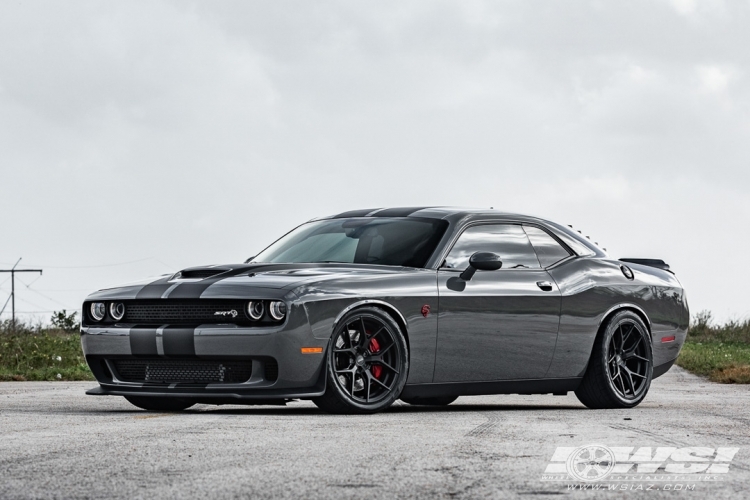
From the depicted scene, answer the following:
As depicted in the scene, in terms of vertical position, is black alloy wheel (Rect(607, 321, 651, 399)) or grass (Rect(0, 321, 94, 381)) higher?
black alloy wheel (Rect(607, 321, 651, 399))

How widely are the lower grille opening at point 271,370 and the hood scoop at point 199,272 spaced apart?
829 millimetres

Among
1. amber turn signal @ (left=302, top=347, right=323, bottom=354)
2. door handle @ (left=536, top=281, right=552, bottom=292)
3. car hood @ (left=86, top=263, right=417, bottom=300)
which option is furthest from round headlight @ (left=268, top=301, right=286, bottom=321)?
door handle @ (left=536, top=281, right=552, bottom=292)

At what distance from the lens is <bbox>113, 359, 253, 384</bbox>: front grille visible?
8422 millimetres

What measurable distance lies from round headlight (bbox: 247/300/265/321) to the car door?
137cm

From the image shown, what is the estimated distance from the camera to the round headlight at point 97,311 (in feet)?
30.0

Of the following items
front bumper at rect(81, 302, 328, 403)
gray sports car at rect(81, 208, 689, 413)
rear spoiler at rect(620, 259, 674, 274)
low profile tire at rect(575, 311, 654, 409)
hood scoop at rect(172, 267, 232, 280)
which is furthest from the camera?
rear spoiler at rect(620, 259, 674, 274)

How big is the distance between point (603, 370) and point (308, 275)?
289 centimetres

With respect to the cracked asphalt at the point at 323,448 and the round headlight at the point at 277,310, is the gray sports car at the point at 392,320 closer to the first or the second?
the round headlight at the point at 277,310

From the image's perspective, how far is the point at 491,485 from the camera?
16.0ft

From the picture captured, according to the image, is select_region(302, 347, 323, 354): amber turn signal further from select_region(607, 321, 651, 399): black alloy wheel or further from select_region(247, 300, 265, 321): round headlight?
select_region(607, 321, 651, 399): black alloy wheel

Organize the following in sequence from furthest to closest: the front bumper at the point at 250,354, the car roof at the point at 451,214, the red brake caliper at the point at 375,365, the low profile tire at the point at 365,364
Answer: the car roof at the point at 451,214
the red brake caliper at the point at 375,365
the low profile tire at the point at 365,364
the front bumper at the point at 250,354

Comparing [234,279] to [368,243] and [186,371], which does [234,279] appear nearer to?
[186,371]

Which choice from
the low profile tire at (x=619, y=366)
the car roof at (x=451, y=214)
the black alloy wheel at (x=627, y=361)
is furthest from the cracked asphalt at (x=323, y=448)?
the car roof at (x=451, y=214)

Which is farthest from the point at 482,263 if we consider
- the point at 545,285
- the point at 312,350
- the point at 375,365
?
the point at 312,350
